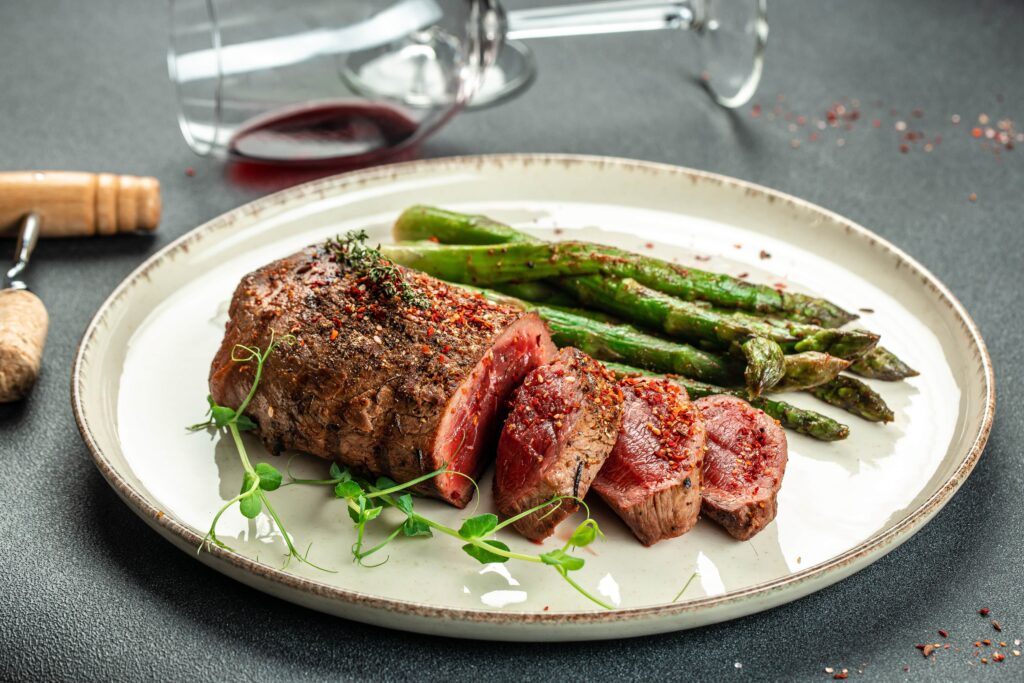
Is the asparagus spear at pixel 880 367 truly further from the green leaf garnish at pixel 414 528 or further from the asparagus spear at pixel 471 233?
the green leaf garnish at pixel 414 528

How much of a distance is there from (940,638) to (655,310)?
1765mm

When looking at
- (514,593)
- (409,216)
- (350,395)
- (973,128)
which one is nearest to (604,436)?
(514,593)

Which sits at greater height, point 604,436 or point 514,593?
point 604,436

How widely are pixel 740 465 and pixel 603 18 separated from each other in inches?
147

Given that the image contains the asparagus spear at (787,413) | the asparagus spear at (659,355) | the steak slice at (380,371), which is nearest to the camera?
A: the steak slice at (380,371)

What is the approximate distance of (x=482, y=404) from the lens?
161 inches

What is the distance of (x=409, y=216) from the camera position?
5.46 m

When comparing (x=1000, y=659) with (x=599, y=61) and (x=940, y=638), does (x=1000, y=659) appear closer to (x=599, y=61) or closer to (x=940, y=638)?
(x=940, y=638)

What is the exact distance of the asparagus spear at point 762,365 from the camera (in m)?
4.32

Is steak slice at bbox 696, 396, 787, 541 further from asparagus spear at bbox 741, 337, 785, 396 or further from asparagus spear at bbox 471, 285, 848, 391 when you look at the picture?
asparagus spear at bbox 471, 285, 848, 391

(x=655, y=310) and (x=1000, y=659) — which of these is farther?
(x=655, y=310)

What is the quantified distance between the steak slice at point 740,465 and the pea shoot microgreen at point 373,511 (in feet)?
1.54

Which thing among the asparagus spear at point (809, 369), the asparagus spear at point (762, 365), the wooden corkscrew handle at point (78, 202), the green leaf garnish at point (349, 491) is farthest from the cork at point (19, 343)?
the asparagus spear at point (809, 369)

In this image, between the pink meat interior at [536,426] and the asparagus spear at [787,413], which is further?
the asparagus spear at [787,413]
